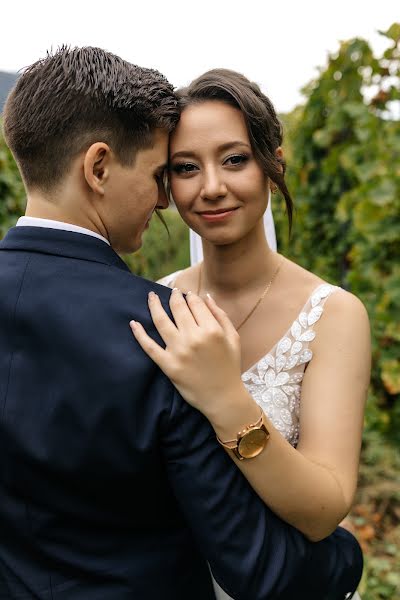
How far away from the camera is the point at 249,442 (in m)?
1.32

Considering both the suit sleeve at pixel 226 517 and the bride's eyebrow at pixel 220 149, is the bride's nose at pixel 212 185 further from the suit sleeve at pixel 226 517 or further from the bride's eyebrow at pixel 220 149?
the suit sleeve at pixel 226 517

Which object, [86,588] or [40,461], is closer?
[40,461]

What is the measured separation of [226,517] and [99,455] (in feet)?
0.97

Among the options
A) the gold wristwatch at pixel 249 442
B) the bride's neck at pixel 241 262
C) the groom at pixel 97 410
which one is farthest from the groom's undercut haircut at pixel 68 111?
the bride's neck at pixel 241 262

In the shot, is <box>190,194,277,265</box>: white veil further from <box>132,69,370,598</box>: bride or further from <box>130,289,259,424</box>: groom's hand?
<box>130,289,259,424</box>: groom's hand

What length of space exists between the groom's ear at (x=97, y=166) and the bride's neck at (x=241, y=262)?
0.92 m

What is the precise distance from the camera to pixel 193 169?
1997mm

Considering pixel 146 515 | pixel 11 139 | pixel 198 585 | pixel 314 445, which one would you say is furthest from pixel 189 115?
pixel 198 585

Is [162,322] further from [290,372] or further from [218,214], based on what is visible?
[290,372]

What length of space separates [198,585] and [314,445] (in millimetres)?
471

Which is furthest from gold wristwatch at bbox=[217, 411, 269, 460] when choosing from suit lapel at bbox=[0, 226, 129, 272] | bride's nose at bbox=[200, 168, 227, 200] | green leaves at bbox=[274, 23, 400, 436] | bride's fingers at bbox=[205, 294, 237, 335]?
green leaves at bbox=[274, 23, 400, 436]

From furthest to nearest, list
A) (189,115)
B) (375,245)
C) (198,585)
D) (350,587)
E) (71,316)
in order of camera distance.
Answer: (375,245), (189,115), (350,587), (198,585), (71,316)

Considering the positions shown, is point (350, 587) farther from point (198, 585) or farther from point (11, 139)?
point (11, 139)

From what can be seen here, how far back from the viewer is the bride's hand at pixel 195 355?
128 cm
